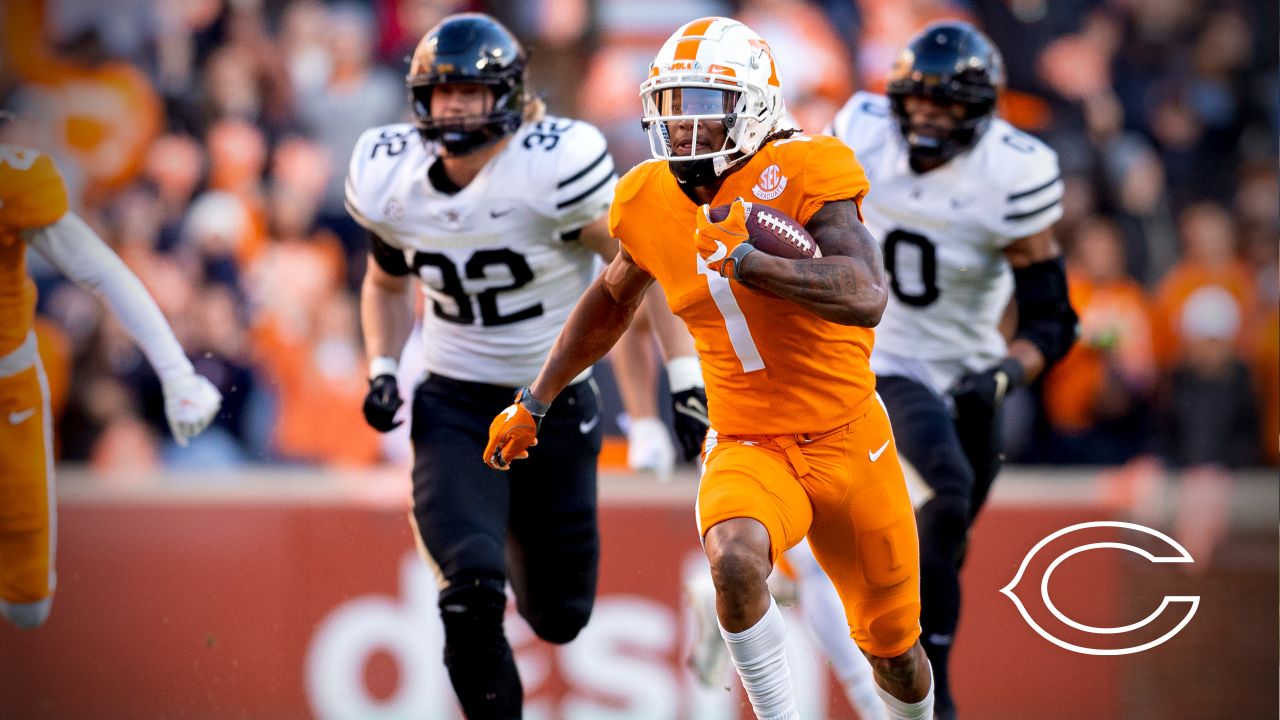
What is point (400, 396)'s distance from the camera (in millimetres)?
5215

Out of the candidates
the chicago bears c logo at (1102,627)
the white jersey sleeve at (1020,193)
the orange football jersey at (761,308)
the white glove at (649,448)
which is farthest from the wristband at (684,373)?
the chicago bears c logo at (1102,627)

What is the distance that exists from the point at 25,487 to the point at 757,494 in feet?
8.46

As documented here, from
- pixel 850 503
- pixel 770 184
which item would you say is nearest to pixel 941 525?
pixel 850 503

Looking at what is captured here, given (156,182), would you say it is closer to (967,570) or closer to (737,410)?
(967,570)

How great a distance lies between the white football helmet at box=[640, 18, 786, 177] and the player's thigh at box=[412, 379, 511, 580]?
118 centimetres

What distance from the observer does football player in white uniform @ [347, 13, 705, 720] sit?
4.88 meters

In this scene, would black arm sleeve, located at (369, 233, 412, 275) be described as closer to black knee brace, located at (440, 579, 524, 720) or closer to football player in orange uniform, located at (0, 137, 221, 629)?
football player in orange uniform, located at (0, 137, 221, 629)

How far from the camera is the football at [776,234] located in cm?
389

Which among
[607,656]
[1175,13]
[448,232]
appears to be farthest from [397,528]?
[1175,13]

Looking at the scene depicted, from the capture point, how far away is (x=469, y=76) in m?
4.91

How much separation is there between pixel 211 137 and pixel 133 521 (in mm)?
2343

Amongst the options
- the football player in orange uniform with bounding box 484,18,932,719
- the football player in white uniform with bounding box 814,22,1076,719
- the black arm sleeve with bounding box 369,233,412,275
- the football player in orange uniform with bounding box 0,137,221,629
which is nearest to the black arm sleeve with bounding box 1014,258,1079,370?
the football player in white uniform with bounding box 814,22,1076,719

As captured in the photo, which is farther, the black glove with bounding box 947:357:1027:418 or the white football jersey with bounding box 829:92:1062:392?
the white football jersey with bounding box 829:92:1062:392

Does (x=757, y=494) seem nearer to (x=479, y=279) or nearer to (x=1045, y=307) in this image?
(x=479, y=279)
